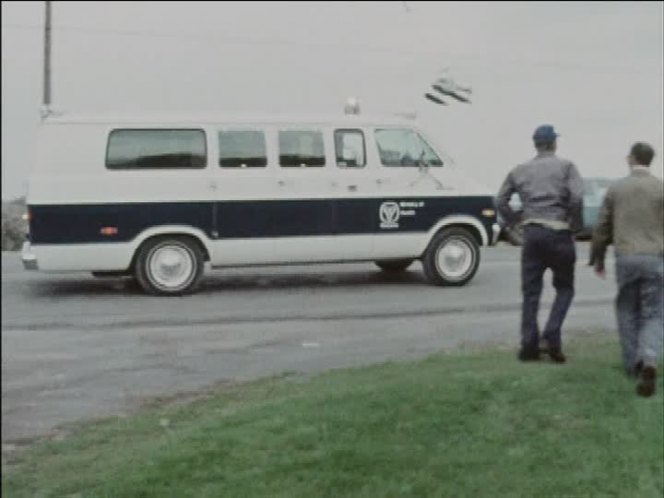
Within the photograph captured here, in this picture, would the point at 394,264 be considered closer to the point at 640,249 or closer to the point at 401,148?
the point at 401,148

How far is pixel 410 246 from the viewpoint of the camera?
503 inches

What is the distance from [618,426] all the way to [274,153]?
19.4 ft

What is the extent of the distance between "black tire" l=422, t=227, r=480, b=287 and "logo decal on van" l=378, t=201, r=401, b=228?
64 centimetres

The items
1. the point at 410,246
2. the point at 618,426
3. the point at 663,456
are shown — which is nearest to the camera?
the point at 663,456

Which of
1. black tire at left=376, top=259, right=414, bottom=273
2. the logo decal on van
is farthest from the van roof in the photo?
black tire at left=376, top=259, right=414, bottom=273

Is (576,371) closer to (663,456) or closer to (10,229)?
(663,456)

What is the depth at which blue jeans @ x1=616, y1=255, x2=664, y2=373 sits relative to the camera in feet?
22.0

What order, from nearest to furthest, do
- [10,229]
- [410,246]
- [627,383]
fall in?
[10,229] < [627,383] < [410,246]

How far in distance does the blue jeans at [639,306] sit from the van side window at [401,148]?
4.84 meters

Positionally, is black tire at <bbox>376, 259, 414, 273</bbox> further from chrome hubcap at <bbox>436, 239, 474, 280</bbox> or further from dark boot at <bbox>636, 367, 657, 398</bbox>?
dark boot at <bbox>636, 367, 657, 398</bbox>

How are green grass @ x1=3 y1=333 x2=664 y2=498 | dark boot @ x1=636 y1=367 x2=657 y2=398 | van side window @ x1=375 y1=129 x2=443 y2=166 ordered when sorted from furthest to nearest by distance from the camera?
van side window @ x1=375 y1=129 x2=443 y2=166 < dark boot @ x1=636 y1=367 x2=657 y2=398 < green grass @ x1=3 y1=333 x2=664 y2=498

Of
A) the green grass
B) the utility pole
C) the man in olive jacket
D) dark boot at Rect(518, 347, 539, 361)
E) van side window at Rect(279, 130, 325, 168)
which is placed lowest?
the green grass

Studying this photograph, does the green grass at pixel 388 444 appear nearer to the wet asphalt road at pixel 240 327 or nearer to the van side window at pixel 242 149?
the wet asphalt road at pixel 240 327

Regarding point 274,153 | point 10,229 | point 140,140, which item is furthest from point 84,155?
point 10,229
